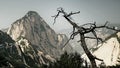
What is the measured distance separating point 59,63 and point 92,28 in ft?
124

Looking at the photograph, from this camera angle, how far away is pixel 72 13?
9.05 m

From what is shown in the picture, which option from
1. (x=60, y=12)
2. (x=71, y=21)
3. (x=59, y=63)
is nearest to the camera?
(x=71, y=21)

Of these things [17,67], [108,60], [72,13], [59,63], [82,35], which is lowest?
[108,60]

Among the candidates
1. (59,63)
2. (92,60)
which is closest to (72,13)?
(92,60)

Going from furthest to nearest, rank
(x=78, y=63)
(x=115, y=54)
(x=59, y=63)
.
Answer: (x=115, y=54), (x=59, y=63), (x=78, y=63)

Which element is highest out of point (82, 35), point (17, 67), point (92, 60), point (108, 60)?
point (82, 35)

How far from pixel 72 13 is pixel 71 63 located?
34127mm

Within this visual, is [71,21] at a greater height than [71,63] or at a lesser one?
greater

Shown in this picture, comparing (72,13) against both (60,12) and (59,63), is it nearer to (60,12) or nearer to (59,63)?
(60,12)

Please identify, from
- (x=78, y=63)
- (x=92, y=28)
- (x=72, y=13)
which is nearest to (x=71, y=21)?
(x=72, y=13)

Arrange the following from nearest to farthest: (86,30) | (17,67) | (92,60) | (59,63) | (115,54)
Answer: (92,60) → (86,30) → (59,63) → (17,67) → (115,54)

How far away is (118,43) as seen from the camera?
199750 mm

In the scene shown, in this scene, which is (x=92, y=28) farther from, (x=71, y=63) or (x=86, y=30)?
(x=71, y=63)

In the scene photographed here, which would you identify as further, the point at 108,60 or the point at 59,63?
the point at 108,60
